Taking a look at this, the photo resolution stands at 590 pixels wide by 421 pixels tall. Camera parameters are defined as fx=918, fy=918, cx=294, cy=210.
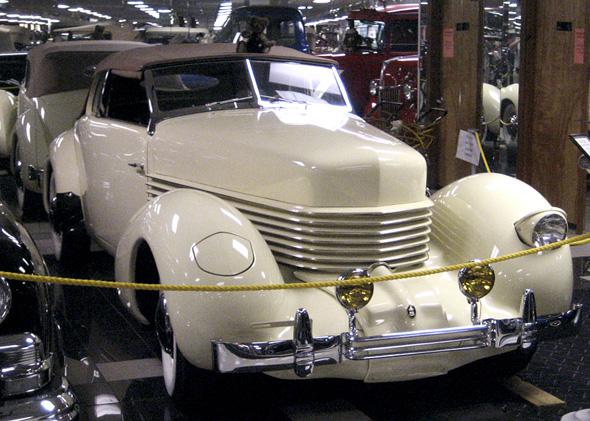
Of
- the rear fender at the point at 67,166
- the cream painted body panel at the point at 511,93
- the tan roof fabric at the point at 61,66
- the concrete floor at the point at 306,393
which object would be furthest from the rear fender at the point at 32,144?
the cream painted body panel at the point at 511,93

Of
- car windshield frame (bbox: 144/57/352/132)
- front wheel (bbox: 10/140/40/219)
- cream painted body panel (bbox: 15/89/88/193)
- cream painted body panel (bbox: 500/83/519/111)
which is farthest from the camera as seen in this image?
cream painted body panel (bbox: 500/83/519/111)

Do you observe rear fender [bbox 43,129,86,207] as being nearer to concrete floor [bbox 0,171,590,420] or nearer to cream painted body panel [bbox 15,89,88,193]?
concrete floor [bbox 0,171,590,420]

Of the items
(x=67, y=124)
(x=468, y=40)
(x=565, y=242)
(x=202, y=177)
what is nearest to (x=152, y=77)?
(x=202, y=177)

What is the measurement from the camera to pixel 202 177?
4855 millimetres

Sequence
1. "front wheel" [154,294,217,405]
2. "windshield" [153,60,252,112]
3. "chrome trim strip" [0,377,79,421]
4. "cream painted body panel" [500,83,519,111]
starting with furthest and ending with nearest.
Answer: "cream painted body panel" [500,83,519,111]
"windshield" [153,60,252,112]
"front wheel" [154,294,217,405]
"chrome trim strip" [0,377,79,421]

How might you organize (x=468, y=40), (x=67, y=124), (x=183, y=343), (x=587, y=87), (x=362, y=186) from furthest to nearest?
(x=468, y=40) → (x=67, y=124) → (x=587, y=87) → (x=362, y=186) → (x=183, y=343)

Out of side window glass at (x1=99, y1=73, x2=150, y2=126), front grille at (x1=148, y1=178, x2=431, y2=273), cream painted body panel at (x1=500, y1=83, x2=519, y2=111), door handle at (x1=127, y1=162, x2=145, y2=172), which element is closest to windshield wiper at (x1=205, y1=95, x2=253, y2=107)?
door handle at (x1=127, y1=162, x2=145, y2=172)

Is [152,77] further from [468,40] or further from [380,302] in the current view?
[468,40]

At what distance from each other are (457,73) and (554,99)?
198 cm

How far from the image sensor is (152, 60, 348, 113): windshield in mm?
5402

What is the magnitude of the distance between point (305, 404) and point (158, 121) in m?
1.91

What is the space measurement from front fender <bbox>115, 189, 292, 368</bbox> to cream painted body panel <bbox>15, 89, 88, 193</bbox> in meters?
4.60

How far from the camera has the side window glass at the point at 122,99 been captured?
5.98 meters

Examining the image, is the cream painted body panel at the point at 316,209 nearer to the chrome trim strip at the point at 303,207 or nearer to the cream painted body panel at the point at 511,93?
the chrome trim strip at the point at 303,207
